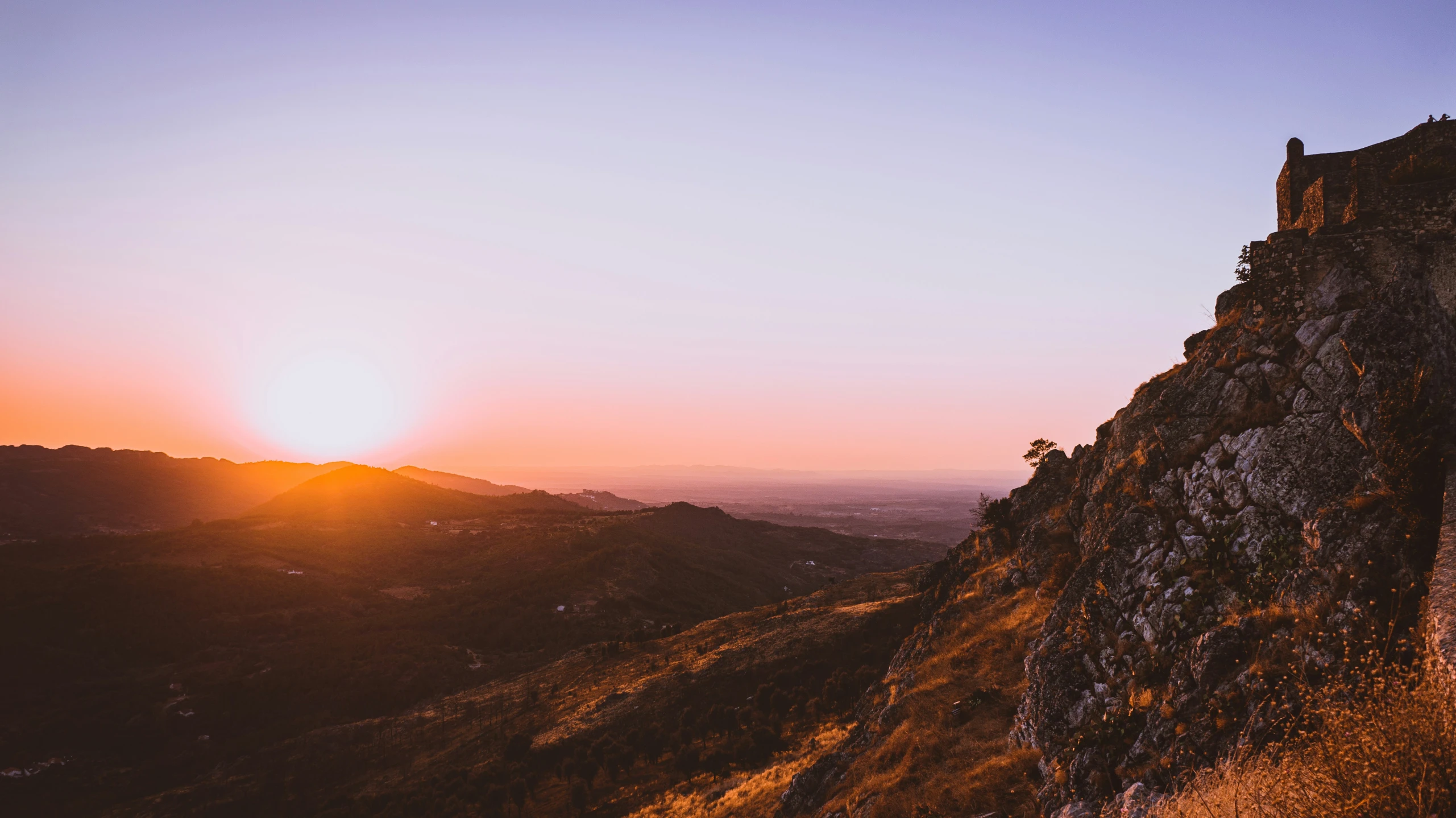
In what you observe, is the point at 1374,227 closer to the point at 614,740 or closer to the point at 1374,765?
the point at 1374,765

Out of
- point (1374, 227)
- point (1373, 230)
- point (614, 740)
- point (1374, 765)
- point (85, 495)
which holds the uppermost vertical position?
point (1374, 227)

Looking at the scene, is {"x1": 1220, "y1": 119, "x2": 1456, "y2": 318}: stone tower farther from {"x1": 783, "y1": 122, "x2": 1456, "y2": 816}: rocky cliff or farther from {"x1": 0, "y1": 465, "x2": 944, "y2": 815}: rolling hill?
{"x1": 0, "y1": 465, "x2": 944, "y2": 815}: rolling hill

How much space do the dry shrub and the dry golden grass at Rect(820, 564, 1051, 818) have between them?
7726 millimetres

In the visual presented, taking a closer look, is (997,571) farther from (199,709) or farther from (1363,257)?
(199,709)

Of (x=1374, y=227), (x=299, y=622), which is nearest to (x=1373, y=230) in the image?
(x=1374, y=227)

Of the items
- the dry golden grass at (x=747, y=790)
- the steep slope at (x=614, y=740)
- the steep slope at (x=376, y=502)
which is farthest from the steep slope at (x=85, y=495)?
the dry golden grass at (x=747, y=790)

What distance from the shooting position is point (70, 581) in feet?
259

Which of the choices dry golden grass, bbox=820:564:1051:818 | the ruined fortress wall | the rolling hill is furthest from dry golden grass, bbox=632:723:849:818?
the ruined fortress wall

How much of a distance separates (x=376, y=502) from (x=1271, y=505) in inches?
6925

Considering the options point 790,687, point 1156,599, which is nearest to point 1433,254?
point 1156,599

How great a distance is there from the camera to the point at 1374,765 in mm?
5406

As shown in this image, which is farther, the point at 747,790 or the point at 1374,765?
the point at 747,790

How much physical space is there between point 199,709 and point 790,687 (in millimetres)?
55657

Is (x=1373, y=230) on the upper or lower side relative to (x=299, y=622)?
upper
